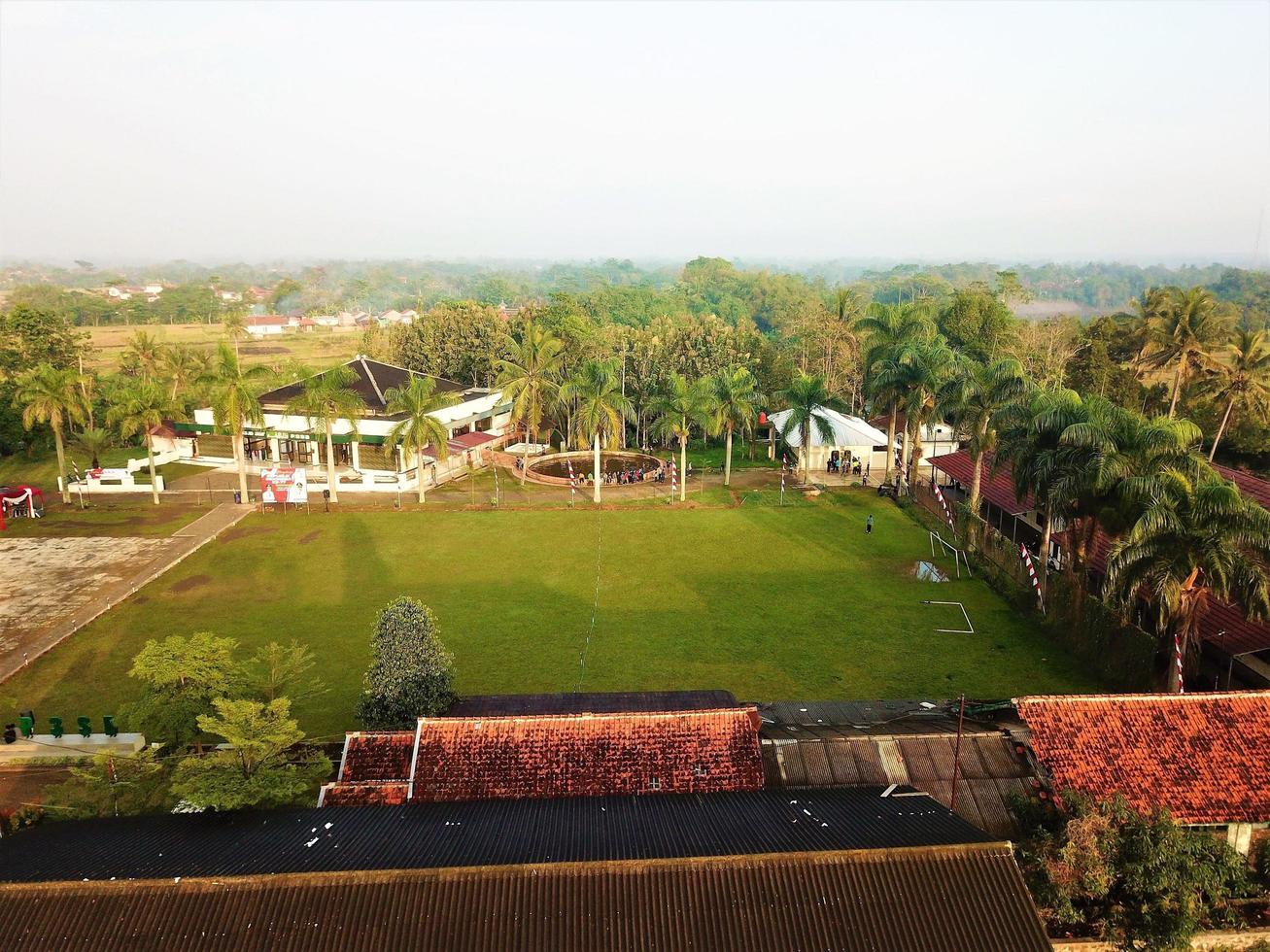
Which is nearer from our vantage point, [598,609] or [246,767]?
[246,767]

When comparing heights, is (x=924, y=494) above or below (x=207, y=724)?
below

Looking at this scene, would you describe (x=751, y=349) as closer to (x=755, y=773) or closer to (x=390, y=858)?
(x=755, y=773)

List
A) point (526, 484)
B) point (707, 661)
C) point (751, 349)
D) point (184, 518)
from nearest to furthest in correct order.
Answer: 1. point (707, 661)
2. point (184, 518)
3. point (526, 484)
4. point (751, 349)

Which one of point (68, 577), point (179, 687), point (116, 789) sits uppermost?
point (179, 687)

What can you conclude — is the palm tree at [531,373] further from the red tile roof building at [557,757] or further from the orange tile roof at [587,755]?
the orange tile roof at [587,755]

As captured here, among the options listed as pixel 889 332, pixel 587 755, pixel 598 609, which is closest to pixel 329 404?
pixel 598 609

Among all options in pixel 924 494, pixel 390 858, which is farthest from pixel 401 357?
pixel 390 858

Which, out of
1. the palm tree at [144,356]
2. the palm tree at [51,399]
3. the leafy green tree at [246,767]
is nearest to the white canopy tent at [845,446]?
the leafy green tree at [246,767]

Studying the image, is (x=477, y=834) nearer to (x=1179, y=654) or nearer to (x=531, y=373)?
(x=1179, y=654)
